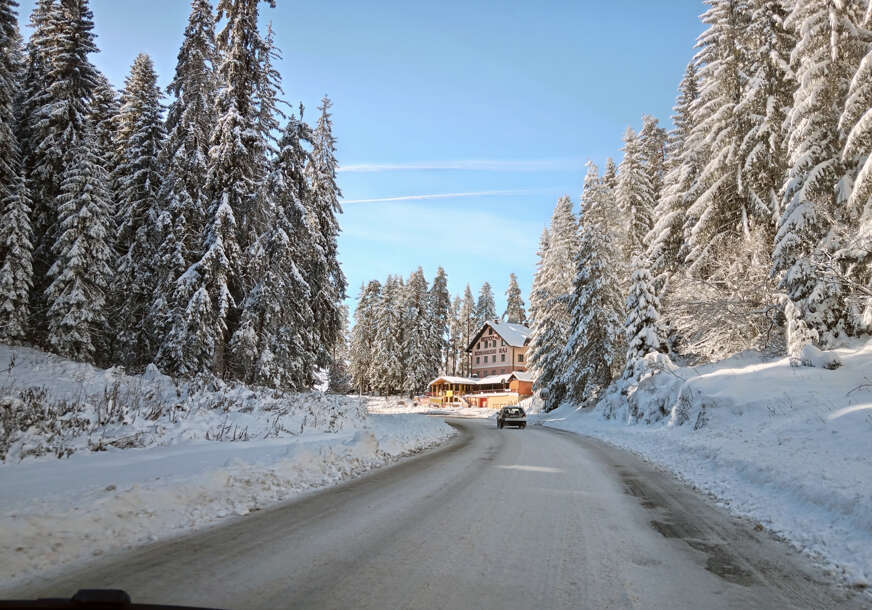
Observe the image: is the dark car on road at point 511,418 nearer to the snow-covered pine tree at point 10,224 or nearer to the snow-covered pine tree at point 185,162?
the snow-covered pine tree at point 185,162

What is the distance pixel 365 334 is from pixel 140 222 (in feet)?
148

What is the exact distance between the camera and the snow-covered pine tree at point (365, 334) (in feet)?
226

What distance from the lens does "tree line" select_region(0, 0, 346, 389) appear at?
1958cm

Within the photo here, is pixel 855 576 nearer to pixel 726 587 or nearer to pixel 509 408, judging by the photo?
pixel 726 587

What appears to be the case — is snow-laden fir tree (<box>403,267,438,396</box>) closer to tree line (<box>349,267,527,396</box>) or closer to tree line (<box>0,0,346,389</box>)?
tree line (<box>349,267,527,396</box>)

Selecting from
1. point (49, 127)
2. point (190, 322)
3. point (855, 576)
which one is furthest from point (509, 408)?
point (49, 127)

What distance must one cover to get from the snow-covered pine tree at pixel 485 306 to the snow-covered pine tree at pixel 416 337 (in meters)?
22.2

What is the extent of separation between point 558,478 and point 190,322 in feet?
49.4

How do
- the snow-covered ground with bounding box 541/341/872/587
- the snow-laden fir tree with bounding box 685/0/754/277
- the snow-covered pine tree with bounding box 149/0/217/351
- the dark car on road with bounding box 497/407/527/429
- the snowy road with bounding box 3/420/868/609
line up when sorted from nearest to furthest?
the snowy road with bounding box 3/420/868/609 → the snow-covered ground with bounding box 541/341/872/587 → the snow-covered pine tree with bounding box 149/0/217/351 → the snow-laden fir tree with bounding box 685/0/754/277 → the dark car on road with bounding box 497/407/527/429

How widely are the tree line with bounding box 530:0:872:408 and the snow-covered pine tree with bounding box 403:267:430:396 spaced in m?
27.1

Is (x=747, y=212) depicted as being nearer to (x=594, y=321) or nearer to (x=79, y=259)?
(x=594, y=321)

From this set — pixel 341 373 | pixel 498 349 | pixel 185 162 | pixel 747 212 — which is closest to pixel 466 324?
pixel 498 349

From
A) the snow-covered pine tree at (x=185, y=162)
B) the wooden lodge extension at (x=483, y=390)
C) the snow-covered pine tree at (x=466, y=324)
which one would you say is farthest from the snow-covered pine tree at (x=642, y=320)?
the snow-covered pine tree at (x=466, y=324)

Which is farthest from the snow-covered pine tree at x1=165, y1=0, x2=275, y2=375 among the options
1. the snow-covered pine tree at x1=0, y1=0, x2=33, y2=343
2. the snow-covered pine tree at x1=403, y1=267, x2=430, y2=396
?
the snow-covered pine tree at x1=403, y1=267, x2=430, y2=396
